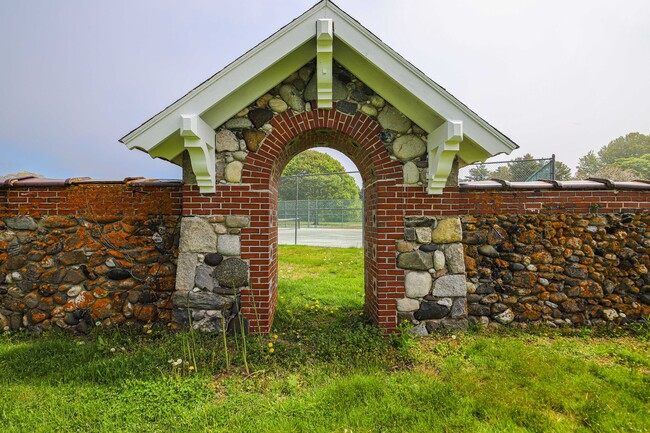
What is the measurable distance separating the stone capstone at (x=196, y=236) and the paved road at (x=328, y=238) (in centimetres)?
1025

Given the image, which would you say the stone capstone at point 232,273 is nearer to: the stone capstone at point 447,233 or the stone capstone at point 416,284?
the stone capstone at point 416,284

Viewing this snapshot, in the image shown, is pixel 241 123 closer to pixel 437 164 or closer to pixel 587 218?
pixel 437 164

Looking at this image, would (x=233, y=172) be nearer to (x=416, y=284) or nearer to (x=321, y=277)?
(x=416, y=284)

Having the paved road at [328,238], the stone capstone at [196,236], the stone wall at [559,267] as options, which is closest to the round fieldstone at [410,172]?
the stone wall at [559,267]

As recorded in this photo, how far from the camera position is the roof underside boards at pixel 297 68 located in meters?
3.46

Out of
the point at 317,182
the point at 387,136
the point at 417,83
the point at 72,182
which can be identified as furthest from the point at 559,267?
the point at 317,182

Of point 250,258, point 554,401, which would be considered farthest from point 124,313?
point 554,401

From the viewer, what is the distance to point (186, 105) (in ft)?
11.5

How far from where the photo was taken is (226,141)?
3.84 metres

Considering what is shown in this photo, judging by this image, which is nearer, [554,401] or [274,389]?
[554,401]

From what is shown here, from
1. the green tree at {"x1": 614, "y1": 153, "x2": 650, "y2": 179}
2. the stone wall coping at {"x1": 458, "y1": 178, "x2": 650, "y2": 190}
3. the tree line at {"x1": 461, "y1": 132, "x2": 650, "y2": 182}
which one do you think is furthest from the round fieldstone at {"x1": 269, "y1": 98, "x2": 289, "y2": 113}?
the green tree at {"x1": 614, "y1": 153, "x2": 650, "y2": 179}

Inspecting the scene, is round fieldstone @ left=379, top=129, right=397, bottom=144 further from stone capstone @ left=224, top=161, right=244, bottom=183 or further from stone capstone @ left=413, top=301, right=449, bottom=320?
stone capstone @ left=413, top=301, right=449, bottom=320

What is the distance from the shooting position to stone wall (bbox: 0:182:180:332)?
4227mm

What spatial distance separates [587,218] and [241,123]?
15.4 feet
